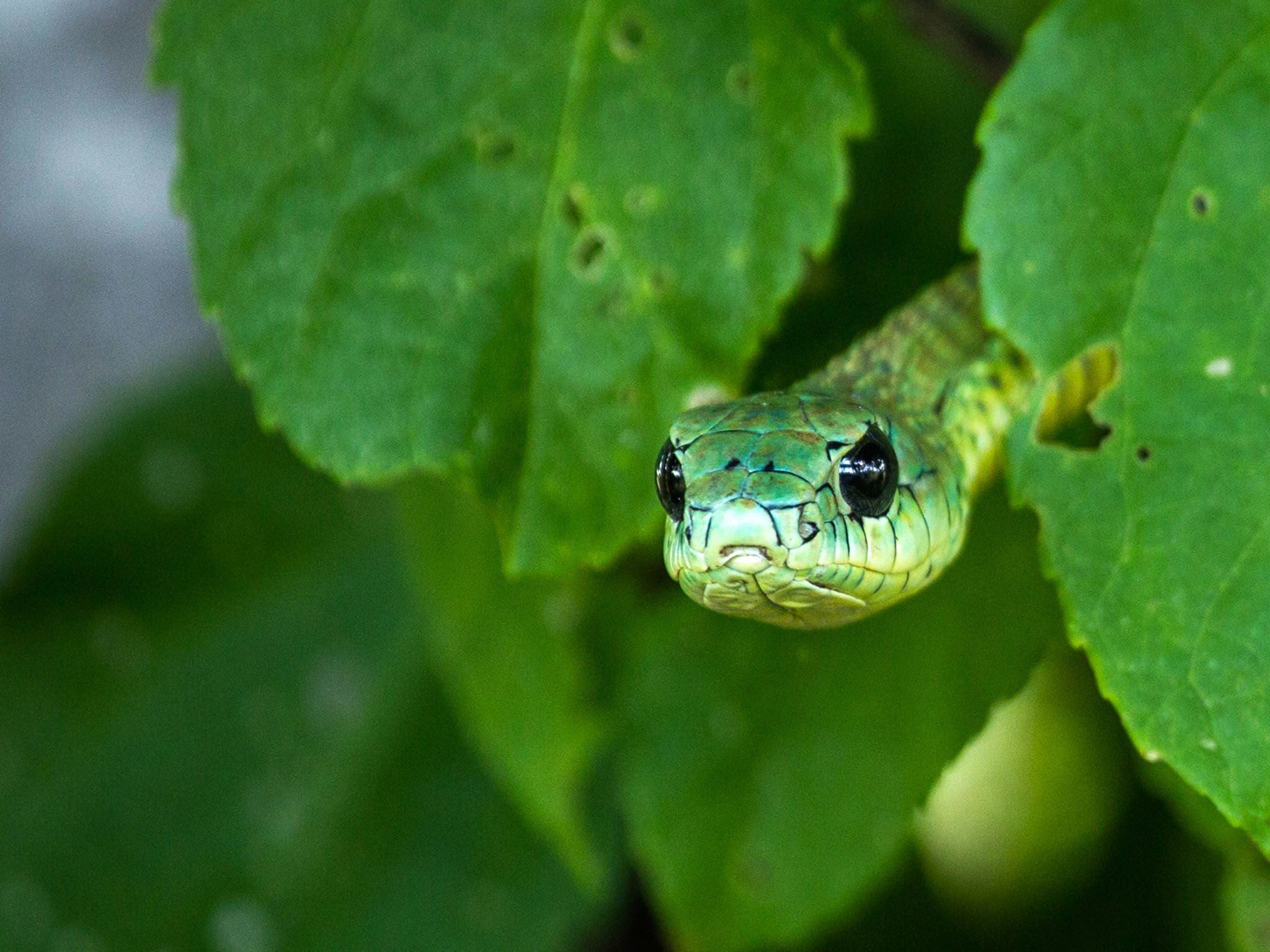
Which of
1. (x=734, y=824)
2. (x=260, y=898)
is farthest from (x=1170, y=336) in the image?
(x=260, y=898)

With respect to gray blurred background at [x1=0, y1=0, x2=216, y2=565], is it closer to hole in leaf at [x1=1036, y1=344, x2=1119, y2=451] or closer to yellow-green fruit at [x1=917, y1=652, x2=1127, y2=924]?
yellow-green fruit at [x1=917, y1=652, x2=1127, y2=924]

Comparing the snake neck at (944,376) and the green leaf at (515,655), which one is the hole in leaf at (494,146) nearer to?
the snake neck at (944,376)

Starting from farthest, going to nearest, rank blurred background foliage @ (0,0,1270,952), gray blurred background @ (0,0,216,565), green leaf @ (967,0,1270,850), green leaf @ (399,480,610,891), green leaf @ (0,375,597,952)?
gray blurred background @ (0,0,216,565) → green leaf @ (0,375,597,952) → green leaf @ (399,480,610,891) → blurred background foliage @ (0,0,1270,952) → green leaf @ (967,0,1270,850)

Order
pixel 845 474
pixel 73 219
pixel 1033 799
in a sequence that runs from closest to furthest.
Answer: pixel 845 474 → pixel 1033 799 → pixel 73 219

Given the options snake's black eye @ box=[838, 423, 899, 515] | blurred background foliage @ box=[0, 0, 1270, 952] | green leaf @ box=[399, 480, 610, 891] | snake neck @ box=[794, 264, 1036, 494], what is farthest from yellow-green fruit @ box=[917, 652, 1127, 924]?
snake's black eye @ box=[838, 423, 899, 515]

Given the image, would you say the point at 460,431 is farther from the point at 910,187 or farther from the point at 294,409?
the point at 910,187

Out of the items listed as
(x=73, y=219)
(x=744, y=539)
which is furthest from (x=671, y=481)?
(x=73, y=219)

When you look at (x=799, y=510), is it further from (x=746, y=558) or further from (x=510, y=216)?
(x=510, y=216)
